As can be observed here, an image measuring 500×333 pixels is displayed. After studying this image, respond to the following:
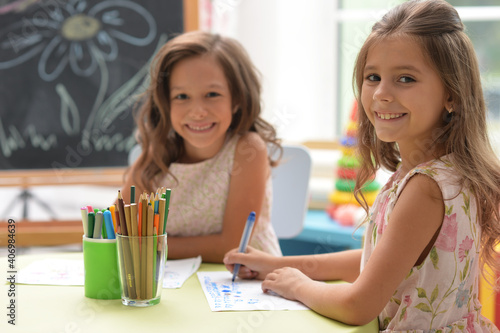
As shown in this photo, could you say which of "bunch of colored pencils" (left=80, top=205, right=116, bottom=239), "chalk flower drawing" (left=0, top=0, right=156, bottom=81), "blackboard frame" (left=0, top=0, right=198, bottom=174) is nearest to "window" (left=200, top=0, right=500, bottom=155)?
"blackboard frame" (left=0, top=0, right=198, bottom=174)

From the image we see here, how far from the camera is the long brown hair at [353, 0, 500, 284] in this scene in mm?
957

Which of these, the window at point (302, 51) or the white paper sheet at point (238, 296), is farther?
the window at point (302, 51)

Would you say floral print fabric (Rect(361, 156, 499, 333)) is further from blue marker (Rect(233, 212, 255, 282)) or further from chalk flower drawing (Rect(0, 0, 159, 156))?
chalk flower drawing (Rect(0, 0, 159, 156))

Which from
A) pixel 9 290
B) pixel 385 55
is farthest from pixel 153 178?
pixel 385 55

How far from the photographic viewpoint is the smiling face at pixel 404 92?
0.96 m

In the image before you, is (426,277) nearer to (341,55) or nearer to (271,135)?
(271,135)

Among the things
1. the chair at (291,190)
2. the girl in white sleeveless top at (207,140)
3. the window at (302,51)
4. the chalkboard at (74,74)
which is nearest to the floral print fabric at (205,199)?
the girl in white sleeveless top at (207,140)

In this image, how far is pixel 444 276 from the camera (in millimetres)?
928

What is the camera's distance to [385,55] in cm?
98

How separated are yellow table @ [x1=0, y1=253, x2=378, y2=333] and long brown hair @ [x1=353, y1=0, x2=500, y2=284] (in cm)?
27

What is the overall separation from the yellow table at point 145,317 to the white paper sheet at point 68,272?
0.06m

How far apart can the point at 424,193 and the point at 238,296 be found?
342 millimetres

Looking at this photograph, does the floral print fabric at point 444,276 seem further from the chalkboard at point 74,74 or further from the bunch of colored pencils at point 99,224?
the chalkboard at point 74,74

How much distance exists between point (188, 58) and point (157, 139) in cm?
22
